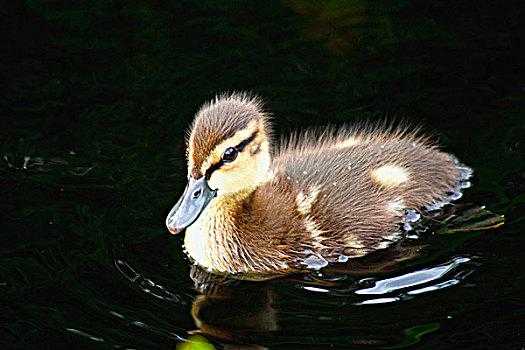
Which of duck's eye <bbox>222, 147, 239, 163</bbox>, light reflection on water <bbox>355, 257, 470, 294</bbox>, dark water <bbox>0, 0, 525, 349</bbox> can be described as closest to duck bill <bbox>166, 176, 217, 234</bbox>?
duck's eye <bbox>222, 147, 239, 163</bbox>

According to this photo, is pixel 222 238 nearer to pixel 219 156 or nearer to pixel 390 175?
pixel 219 156

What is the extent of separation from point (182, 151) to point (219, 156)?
994 mm

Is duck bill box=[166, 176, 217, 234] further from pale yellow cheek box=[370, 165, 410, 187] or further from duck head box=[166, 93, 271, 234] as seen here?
pale yellow cheek box=[370, 165, 410, 187]

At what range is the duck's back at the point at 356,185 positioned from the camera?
17.5 ft

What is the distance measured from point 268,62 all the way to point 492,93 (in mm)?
1240

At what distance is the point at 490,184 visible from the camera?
18.9 ft

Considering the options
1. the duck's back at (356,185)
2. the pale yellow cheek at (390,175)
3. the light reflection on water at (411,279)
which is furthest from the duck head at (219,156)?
the light reflection on water at (411,279)

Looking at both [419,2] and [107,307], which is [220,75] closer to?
[419,2]

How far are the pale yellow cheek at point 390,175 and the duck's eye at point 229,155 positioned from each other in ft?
2.30

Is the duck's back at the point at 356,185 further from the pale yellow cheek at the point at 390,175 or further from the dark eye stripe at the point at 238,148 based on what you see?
the dark eye stripe at the point at 238,148

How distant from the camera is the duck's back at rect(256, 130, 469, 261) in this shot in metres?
5.33

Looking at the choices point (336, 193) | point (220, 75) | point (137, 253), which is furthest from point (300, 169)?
point (220, 75)

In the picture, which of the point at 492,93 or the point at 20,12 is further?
the point at 20,12

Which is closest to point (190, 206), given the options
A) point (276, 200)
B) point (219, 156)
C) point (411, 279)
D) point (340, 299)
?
point (219, 156)
